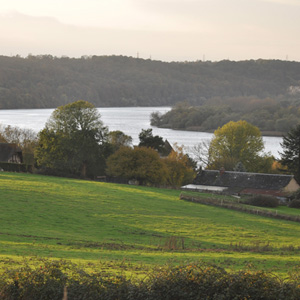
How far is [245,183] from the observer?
63.3 meters

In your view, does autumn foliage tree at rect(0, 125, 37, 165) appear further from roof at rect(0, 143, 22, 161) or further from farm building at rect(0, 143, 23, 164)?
roof at rect(0, 143, 22, 161)

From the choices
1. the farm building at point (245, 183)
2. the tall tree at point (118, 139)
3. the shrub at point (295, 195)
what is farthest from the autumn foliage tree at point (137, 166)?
the shrub at point (295, 195)

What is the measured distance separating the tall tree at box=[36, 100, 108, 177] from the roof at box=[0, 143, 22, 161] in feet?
16.2

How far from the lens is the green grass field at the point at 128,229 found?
20.7m

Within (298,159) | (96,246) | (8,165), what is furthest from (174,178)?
(96,246)

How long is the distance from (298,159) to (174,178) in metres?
16.9

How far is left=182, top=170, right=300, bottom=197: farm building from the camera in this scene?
60625 millimetres

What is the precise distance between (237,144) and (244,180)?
62.8 feet

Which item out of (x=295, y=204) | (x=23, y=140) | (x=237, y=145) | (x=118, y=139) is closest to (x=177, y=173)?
(x=118, y=139)

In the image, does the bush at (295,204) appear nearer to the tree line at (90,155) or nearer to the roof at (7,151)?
the tree line at (90,155)

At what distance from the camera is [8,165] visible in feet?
194

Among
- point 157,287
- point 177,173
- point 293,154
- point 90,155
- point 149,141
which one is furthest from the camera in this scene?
point 149,141

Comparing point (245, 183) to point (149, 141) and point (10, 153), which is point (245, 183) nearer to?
point (149, 141)

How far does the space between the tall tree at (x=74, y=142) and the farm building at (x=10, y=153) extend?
16.2 feet
